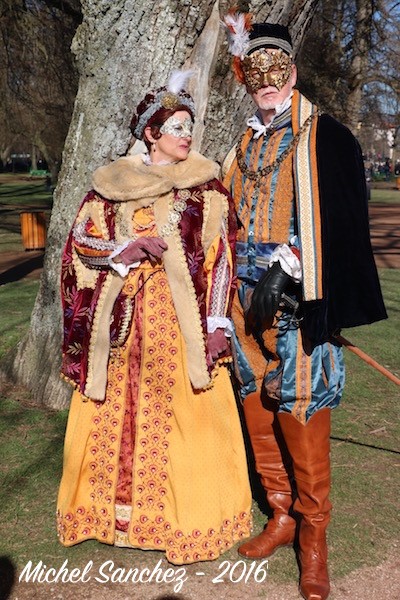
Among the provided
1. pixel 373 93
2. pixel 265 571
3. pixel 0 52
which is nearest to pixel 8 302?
pixel 0 52

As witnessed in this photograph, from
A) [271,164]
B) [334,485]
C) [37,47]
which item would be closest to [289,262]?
[271,164]

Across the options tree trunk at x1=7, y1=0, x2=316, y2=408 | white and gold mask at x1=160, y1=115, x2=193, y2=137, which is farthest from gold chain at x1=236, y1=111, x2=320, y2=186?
tree trunk at x1=7, y1=0, x2=316, y2=408

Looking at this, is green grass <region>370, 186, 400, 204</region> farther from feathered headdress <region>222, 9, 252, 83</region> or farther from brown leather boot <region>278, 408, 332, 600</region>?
brown leather boot <region>278, 408, 332, 600</region>

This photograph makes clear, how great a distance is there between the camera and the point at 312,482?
119 inches

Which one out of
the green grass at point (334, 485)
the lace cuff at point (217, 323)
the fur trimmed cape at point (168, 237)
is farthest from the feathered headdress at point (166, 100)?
the green grass at point (334, 485)

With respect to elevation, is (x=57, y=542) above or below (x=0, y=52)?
below

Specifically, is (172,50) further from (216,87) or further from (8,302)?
(8,302)

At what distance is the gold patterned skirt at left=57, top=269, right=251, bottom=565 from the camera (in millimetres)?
3162

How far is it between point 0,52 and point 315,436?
993cm

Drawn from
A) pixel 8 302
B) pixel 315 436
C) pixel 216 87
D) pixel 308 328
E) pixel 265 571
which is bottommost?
pixel 8 302

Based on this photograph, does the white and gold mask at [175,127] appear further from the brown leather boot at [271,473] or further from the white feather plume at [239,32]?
the brown leather boot at [271,473]

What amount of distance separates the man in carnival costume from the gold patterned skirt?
0.20 metres

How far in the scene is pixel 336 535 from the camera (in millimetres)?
3455

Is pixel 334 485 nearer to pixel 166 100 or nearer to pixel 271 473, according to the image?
pixel 271 473
